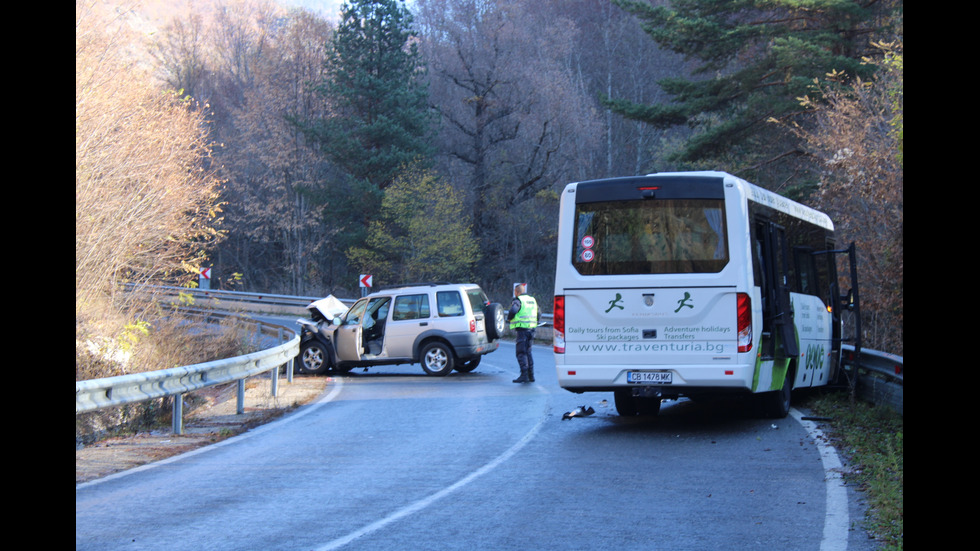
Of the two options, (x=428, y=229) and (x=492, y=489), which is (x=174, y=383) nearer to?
(x=492, y=489)

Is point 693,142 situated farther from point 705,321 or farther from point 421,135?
point 421,135

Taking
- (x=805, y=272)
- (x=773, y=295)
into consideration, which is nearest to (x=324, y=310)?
(x=805, y=272)

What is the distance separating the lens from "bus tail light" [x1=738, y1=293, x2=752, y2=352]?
1008cm

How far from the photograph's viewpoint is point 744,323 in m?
10.1

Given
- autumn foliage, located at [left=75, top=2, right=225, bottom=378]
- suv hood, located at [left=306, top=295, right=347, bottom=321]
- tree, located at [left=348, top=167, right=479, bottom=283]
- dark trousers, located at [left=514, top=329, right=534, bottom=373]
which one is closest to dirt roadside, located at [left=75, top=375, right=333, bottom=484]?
suv hood, located at [left=306, top=295, right=347, bottom=321]

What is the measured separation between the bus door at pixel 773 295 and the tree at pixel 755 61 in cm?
1500

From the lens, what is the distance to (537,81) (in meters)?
45.4

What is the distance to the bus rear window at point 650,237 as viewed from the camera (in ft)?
33.9

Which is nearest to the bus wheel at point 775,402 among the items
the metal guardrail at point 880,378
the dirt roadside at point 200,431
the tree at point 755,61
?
the metal guardrail at point 880,378

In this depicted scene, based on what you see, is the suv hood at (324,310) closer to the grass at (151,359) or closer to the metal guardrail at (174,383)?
the grass at (151,359)

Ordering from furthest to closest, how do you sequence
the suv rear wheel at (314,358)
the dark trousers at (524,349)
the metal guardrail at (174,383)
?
the suv rear wheel at (314,358)
the dark trousers at (524,349)
the metal guardrail at (174,383)

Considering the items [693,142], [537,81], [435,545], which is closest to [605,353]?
[435,545]

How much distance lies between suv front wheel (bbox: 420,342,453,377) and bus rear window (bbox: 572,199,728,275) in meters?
9.03

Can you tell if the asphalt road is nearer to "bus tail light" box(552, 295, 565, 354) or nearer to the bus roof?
"bus tail light" box(552, 295, 565, 354)
